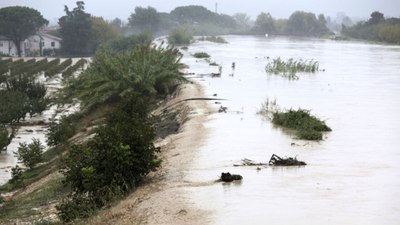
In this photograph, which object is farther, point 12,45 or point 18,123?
point 12,45

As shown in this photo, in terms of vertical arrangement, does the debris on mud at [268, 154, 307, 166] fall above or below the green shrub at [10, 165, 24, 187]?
above

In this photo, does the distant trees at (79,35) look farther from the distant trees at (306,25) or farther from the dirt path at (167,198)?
the distant trees at (306,25)

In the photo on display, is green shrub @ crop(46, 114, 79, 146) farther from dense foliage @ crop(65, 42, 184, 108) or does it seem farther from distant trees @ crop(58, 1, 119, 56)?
distant trees @ crop(58, 1, 119, 56)

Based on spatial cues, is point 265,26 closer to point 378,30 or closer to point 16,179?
point 378,30

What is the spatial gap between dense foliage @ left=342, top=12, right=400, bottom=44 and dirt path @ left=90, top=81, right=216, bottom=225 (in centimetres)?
8375

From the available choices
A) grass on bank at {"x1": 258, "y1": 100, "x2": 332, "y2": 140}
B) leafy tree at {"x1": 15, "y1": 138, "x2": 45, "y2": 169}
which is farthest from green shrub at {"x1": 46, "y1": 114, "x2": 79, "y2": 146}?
grass on bank at {"x1": 258, "y1": 100, "x2": 332, "y2": 140}

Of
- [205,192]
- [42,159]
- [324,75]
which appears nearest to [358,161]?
[205,192]

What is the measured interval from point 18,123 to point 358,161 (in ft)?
56.6

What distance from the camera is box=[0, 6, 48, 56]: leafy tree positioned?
76.3 m

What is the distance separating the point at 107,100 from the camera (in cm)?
2255

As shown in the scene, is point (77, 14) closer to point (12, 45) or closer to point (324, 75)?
point (12, 45)

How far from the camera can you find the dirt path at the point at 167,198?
314 inches

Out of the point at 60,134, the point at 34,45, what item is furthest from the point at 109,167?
the point at 34,45

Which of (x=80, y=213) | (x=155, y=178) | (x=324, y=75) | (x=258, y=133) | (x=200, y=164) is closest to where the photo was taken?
(x=80, y=213)
